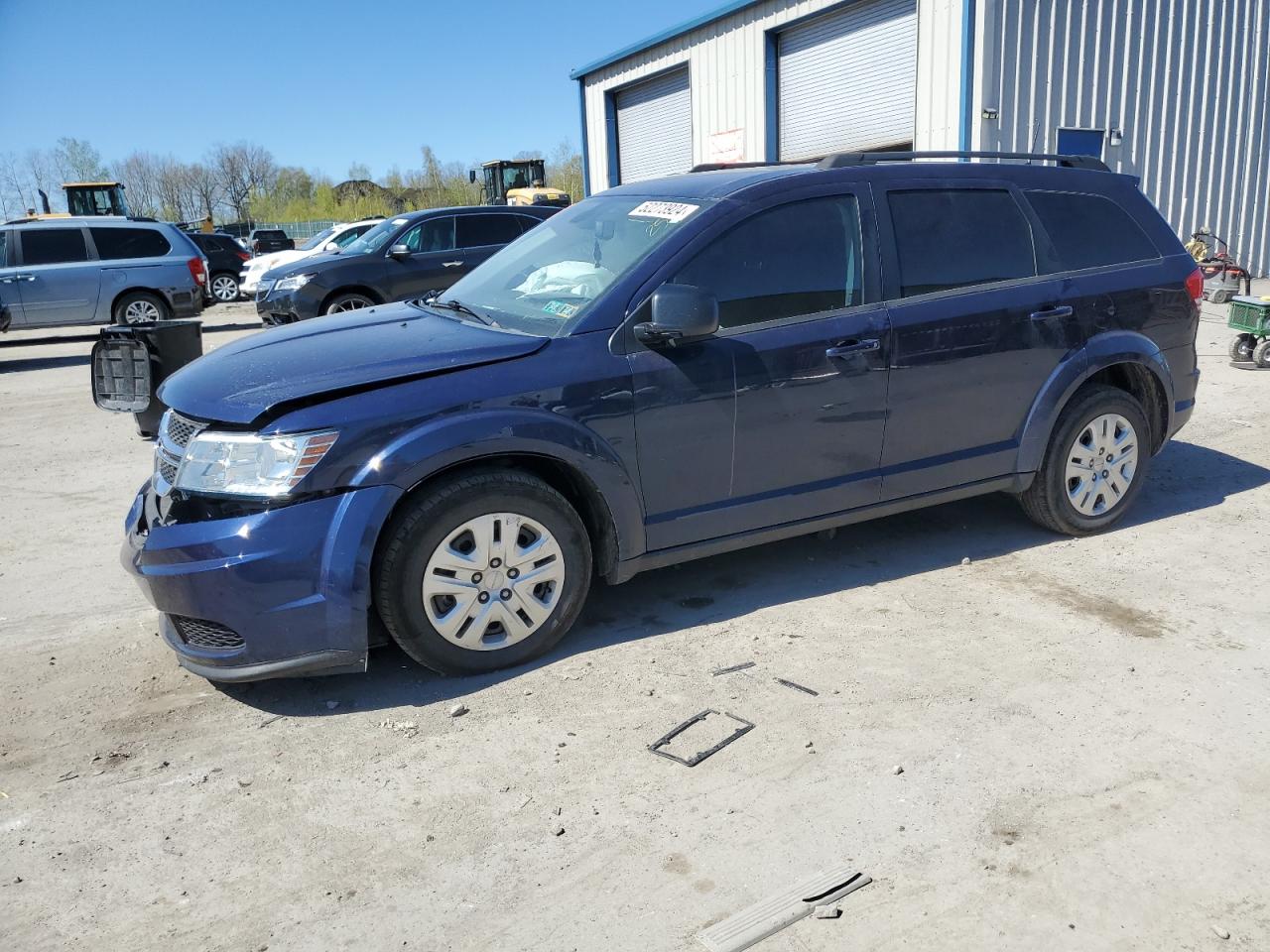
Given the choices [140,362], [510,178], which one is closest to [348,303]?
[140,362]

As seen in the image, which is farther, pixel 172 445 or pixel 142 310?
pixel 142 310

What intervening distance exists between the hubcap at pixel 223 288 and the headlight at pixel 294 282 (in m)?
13.4

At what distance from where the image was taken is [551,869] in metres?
2.71

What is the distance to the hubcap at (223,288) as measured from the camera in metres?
24.4

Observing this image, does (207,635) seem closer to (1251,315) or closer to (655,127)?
(1251,315)

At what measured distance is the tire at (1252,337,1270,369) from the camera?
927 centimetres

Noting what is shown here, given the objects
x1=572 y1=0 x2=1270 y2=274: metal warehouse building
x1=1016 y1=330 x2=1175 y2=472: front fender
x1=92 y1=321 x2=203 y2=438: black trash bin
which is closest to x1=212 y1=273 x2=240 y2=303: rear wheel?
x1=572 y1=0 x2=1270 y2=274: metal warehouse building

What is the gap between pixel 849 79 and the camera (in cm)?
1616

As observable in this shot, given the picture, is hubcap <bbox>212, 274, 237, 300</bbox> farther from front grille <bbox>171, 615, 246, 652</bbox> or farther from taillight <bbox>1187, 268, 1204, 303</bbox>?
taillight <bbox>1187, 268, 1204, 303</bbox>

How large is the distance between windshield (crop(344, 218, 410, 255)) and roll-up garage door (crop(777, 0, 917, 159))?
760cm

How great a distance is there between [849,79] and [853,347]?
13453 millimetres

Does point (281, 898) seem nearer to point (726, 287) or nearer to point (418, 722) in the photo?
point (418, 722)

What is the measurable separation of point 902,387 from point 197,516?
2.88 metres

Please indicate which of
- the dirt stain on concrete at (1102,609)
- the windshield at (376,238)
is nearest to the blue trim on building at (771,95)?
the windshield at (376,238)
